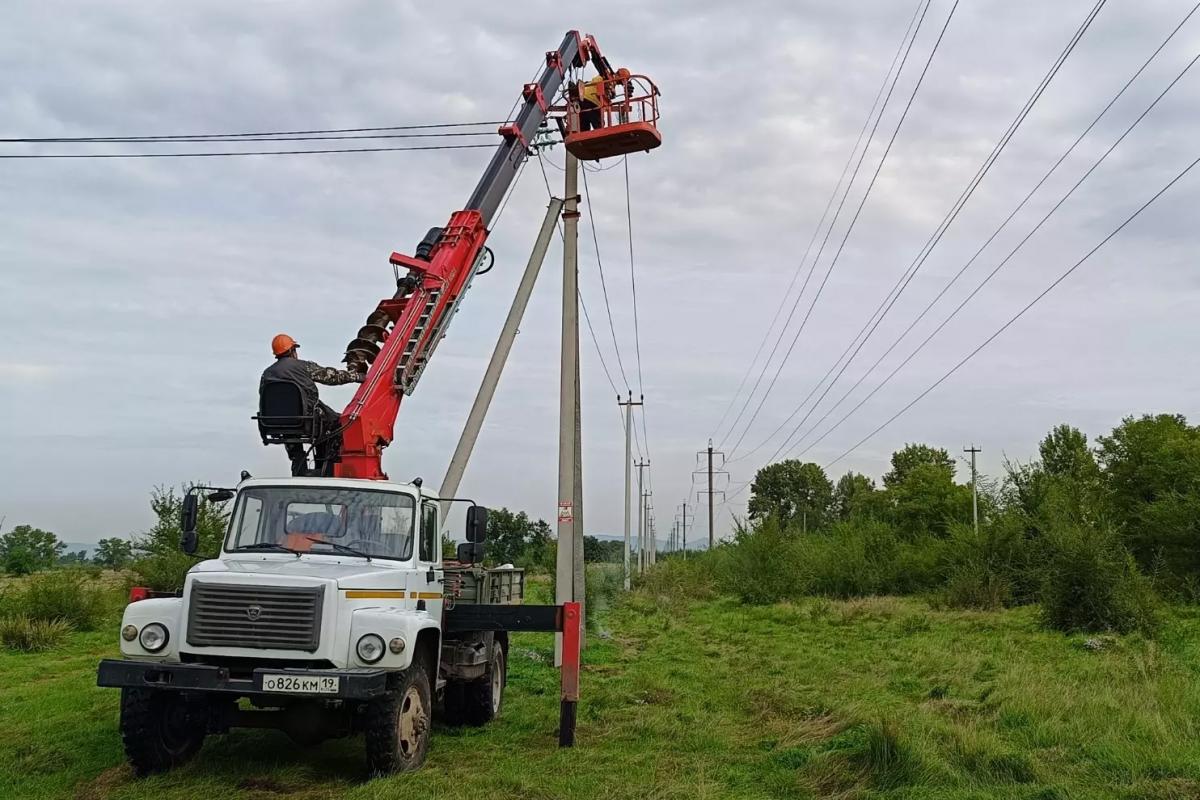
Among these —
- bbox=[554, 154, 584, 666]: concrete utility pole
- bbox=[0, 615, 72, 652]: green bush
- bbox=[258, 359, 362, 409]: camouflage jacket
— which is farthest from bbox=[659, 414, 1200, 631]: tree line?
bbox=[0, 615, 72, 652]: green bush

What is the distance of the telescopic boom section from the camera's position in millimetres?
10453

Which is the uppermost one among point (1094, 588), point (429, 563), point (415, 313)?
point (415, 313)

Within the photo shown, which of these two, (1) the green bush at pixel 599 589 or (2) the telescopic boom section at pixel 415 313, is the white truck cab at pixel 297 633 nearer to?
(2) the telescopic boom section at pixel 415 313

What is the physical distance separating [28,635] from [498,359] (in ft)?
34.0

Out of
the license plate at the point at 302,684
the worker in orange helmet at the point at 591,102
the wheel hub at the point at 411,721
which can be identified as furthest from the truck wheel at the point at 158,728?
the worker in orange helmet at the point at 591,102

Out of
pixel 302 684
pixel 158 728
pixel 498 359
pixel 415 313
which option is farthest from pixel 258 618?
pixel 498 359

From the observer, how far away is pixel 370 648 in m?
7.75

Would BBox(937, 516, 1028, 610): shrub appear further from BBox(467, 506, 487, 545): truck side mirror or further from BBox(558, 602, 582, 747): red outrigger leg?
BBox(467, 506, 487, 545): truck side mirror

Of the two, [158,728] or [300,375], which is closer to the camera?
[158,728]

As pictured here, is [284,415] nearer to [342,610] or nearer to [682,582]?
[342,610]

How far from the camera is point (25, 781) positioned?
7.68 metres

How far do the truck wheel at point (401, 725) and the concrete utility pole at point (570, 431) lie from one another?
6.75 metres

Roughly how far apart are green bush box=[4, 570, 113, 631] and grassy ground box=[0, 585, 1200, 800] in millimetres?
4044

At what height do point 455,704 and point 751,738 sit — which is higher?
point 455,704
